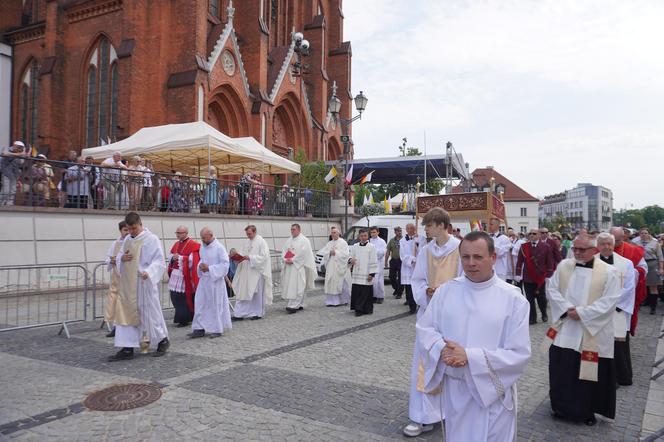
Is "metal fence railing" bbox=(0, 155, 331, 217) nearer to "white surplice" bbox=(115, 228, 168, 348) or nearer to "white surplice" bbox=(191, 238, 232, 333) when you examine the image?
"white surplice" bbox=(191, 238, 232, 333)

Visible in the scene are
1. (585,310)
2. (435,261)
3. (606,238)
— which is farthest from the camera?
(606,238)

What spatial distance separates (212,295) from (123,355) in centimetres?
202

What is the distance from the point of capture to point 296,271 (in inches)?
444

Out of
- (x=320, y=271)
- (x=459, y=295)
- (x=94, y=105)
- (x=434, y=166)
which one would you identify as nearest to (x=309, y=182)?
(x=434, y=166)

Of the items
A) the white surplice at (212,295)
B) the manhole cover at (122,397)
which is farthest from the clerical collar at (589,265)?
the white surplice at (212,295)

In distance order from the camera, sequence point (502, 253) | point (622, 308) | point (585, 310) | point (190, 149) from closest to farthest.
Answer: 1. point (585, 310)
2. point (622, 308)
3. point (502, 253)
4. point (190, 149)

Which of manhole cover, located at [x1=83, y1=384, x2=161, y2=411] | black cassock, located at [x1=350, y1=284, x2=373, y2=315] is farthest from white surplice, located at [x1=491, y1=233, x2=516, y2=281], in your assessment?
manhole cover, located at [x1=83, y1=384, x2=161, y2=411]

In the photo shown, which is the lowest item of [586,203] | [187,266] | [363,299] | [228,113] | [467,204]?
[363,299]

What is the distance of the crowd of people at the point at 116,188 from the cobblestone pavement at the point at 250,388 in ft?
15.3

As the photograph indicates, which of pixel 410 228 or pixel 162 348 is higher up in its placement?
pixel 410 228

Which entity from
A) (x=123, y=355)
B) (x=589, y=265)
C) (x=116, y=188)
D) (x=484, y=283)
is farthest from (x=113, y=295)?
(x=116, y=188)

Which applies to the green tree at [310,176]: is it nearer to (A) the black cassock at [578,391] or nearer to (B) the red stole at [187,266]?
(B) the red stole at [187,266]

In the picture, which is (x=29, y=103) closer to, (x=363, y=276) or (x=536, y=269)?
(x=363, y=276)

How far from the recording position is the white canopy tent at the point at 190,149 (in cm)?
1500
